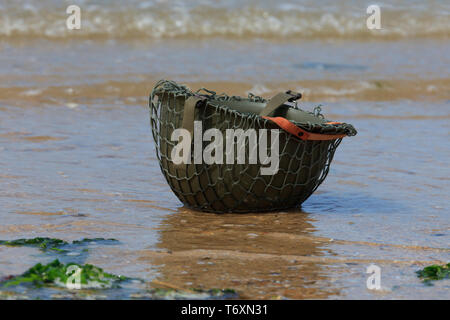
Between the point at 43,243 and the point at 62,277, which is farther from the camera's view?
the point at 43,243

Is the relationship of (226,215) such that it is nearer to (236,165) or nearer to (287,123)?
(236,165)

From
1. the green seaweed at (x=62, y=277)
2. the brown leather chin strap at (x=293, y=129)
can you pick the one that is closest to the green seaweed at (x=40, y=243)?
the green seaweed at (x=62, y=277)

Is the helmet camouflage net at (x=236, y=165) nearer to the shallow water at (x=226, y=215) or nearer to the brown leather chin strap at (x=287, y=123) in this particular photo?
the brown leather chin strap at (x=287, y=123)

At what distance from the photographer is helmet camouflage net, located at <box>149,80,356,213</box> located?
377 cm

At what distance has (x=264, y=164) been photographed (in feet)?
12.4

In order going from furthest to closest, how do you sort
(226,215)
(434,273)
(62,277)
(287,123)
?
1. (226,215)
2. (287,123)
3. (434,273)
4. (62,277)

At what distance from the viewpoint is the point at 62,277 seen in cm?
287

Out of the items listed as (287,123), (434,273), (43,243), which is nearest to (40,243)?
(43,243)

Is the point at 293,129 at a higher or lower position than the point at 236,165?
higher

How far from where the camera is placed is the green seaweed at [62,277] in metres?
2.84

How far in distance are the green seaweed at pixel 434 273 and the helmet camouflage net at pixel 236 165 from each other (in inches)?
38.0

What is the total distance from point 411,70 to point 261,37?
4240 millimetres

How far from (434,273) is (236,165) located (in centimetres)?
115
